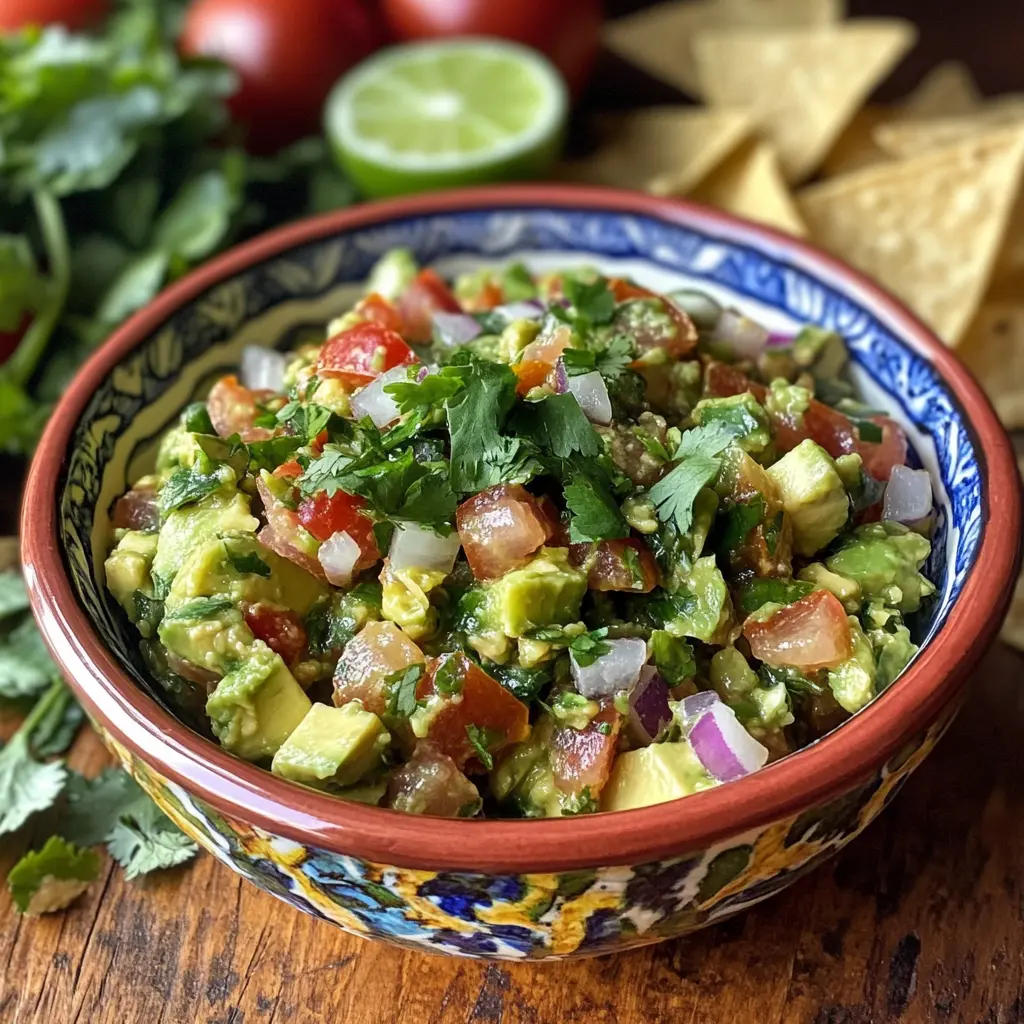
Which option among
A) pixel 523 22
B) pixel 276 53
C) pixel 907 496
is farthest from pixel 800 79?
pixel 907 496

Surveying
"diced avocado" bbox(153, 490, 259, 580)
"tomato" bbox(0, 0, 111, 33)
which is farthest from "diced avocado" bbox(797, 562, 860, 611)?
"tomato" bbox(0, 0, 111, 33)

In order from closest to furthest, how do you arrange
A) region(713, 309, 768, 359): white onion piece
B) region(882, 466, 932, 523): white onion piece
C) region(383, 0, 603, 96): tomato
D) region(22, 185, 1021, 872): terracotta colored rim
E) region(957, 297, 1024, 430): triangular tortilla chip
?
region(22, 185, 1021, 872): terracotta colored rim
region(882, 466, 932, 523): white onion piece
region(713, 309, 768, 359): white onion piece
region(957, 297, 1024, 430): triangular tortilla chip
region(383, 0, 603, 96): tomato

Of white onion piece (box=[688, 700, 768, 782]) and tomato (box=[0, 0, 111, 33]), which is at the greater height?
tomato (box=[0, 0, 111, 33])

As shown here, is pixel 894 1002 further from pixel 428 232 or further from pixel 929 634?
pixel 428 232

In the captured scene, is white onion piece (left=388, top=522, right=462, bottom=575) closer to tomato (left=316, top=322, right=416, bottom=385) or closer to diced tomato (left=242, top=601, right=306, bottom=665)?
diced tomato (left=242, top=601, right=306, bottom=665)

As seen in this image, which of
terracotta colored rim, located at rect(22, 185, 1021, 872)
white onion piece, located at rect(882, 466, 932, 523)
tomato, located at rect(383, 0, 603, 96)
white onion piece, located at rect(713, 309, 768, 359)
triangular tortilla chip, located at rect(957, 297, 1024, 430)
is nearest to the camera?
terracotta colored rim, located at rect(22, 185, 1021, 872)

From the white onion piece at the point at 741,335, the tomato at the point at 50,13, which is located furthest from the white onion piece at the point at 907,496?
the tomato at the point at 50,13

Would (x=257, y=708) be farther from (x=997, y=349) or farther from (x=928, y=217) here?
(x=928, y=217)
